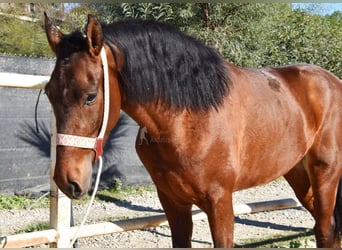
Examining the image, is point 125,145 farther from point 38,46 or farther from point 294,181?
point 38,46

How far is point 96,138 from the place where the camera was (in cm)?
192

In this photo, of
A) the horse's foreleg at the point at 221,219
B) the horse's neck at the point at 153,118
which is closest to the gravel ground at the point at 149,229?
the horse's foreleg at the point at 221,219

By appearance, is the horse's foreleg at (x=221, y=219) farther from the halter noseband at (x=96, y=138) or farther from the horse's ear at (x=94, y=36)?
the horse's ear at (x=94, y=36)

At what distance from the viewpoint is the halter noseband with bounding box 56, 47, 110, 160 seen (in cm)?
184

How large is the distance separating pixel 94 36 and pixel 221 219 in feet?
3.76

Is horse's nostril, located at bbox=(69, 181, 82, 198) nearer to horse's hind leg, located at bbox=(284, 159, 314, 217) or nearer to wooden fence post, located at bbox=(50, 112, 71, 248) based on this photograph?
wooden fence post, located at bbox=(50, 112, 71, 248)

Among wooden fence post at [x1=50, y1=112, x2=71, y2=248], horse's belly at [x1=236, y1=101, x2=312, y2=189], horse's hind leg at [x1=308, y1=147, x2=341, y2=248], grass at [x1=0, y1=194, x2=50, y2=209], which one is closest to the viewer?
horse's belly at [x1=236, y1=101, x2=312, y2=189]

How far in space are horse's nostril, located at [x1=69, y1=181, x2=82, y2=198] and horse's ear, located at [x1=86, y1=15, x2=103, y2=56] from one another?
0.57 meters

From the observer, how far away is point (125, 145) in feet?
19.0

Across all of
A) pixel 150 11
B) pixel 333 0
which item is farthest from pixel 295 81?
pixel 150 11

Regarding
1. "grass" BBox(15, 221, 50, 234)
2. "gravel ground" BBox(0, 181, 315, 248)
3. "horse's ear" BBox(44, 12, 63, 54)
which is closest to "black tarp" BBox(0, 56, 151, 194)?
"gravel ground" BBox(0, 181, 315, 248)

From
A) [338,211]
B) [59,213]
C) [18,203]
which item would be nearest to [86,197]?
[18,203]

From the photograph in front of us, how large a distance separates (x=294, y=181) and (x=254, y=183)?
3.08 feet

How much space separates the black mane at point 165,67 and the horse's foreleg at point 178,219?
0.67 metres
